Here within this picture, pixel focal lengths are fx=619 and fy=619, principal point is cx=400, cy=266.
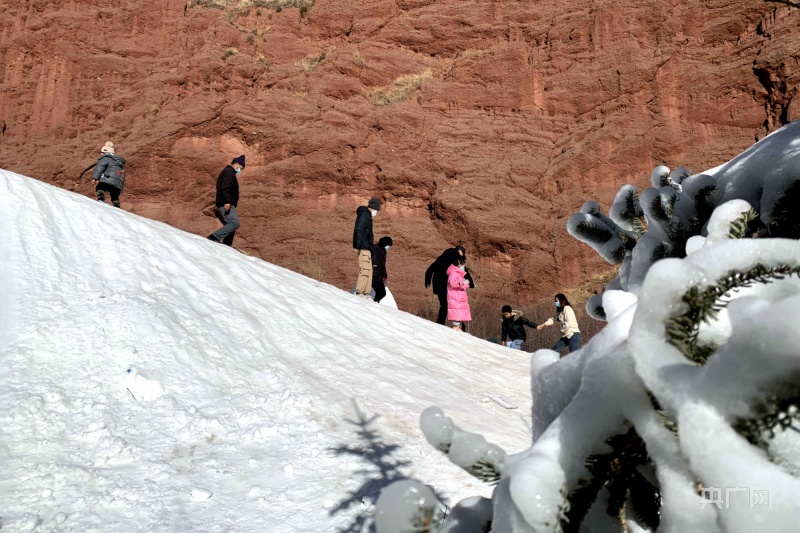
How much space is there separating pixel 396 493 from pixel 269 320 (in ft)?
14.6

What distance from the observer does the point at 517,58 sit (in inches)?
907

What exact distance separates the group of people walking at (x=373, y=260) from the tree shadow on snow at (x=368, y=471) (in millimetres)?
5339

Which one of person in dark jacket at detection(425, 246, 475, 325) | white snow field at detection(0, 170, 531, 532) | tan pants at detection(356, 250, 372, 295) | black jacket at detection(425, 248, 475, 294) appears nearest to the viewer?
white snow field at detection(0, 170, 531, 532)

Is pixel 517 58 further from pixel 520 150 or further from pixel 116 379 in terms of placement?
pixel 116 379

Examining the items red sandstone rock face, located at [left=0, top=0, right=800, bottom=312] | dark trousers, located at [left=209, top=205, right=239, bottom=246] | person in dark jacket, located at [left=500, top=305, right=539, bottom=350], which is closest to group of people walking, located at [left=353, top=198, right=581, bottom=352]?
person in dark jacket, located at [left=500, top=305, right=539, bottom=350]

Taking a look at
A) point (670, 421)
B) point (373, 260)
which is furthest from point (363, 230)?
point (670, 421)

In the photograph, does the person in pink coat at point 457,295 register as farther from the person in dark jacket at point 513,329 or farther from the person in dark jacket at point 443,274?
the person in dark jacket at point 513,329

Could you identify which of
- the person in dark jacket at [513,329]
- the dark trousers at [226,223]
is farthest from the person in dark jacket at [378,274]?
the person in dark jacket at [513,329]

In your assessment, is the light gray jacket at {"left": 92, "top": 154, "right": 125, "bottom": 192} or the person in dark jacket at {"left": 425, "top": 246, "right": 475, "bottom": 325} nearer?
the light gray jacket at {"left": 92, "top": 154, "right": 125, "bottom": 192}

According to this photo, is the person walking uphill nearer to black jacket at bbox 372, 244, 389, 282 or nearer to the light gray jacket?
black jacket at bbox 372, 244, 389, 282

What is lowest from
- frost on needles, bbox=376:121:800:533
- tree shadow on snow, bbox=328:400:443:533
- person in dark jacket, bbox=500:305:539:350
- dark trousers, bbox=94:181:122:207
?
person in dark jacket, bbox=500:305:539:350

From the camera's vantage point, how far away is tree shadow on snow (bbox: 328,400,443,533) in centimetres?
284

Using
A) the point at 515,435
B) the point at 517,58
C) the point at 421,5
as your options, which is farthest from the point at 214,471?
the point at 421,5

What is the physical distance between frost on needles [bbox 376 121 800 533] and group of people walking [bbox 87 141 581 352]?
26.1 ft
